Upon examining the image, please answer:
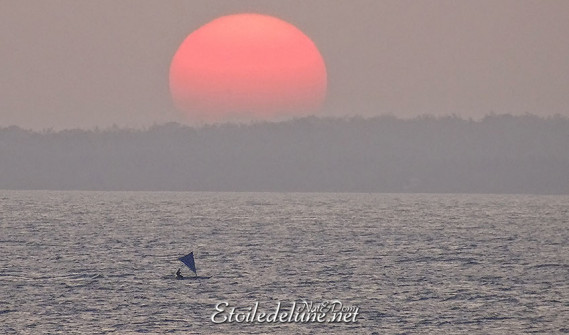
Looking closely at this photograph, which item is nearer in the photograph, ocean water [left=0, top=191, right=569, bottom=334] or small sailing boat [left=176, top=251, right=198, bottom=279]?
ocean water [left=0, top=191, right=569, bottom=334]

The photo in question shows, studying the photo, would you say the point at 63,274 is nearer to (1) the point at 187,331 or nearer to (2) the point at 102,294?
(2) the point at 102,294

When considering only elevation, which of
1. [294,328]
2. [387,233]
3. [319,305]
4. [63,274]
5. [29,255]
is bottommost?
[294,328]

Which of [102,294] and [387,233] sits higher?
[387,233]

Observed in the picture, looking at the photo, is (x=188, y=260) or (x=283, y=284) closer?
(x=283, y=284)

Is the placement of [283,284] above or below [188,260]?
below

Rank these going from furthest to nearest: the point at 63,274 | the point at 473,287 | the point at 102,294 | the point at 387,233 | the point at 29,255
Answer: the point at 387,233 < the point at 29,255 < the point at 63,274 < the point at 473,287 < the point at 102,294

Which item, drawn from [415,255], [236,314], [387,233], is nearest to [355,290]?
[236,314]

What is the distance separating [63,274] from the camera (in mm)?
110812

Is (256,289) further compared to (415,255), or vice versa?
(415,255)

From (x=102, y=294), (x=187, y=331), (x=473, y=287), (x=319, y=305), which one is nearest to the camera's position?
(x=187, y=331)

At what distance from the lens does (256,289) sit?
95688 millimetres

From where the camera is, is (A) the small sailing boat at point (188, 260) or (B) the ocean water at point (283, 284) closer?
(B) the ocean water at point (283, 284)

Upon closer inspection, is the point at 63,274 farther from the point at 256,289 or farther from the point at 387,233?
the point at 387,233

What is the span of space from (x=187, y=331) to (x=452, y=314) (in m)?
→ 24.2
